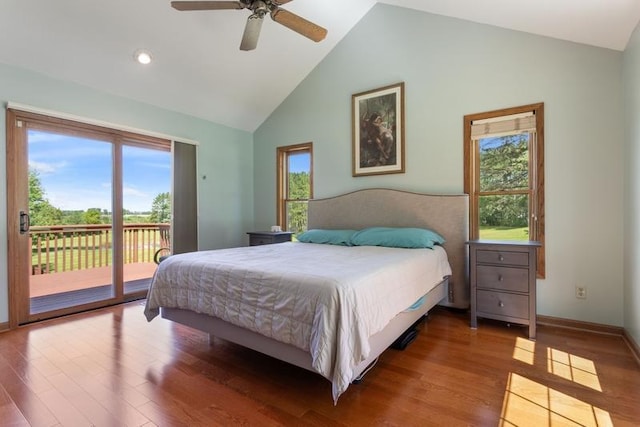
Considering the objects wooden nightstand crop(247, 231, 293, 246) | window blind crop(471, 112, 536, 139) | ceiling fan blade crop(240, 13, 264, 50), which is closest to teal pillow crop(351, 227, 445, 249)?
window blind crop(471, 112, 536, 139)

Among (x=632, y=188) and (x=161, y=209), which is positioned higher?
(x=632, y=188)

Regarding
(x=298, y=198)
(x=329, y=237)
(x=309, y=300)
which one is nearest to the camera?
(x=309, y=300)

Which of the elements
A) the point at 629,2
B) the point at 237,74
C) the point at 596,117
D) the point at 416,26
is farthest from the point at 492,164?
the point at 237,74

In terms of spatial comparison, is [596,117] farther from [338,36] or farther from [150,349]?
[150,349]

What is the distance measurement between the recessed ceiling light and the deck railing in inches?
77.7

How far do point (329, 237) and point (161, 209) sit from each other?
8.30 ft

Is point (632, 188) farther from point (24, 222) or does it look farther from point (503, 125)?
point (24, 222)

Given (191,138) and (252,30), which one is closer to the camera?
(252,30)

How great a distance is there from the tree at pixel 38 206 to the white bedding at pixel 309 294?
6.04 ft

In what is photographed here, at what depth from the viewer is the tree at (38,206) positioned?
3.20 meters

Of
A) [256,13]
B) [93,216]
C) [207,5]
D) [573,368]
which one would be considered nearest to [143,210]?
[93,216]

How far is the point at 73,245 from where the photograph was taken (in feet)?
12.3

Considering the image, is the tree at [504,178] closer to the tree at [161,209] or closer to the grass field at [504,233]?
the grass field at [504,233]

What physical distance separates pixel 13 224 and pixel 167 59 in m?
2.31
